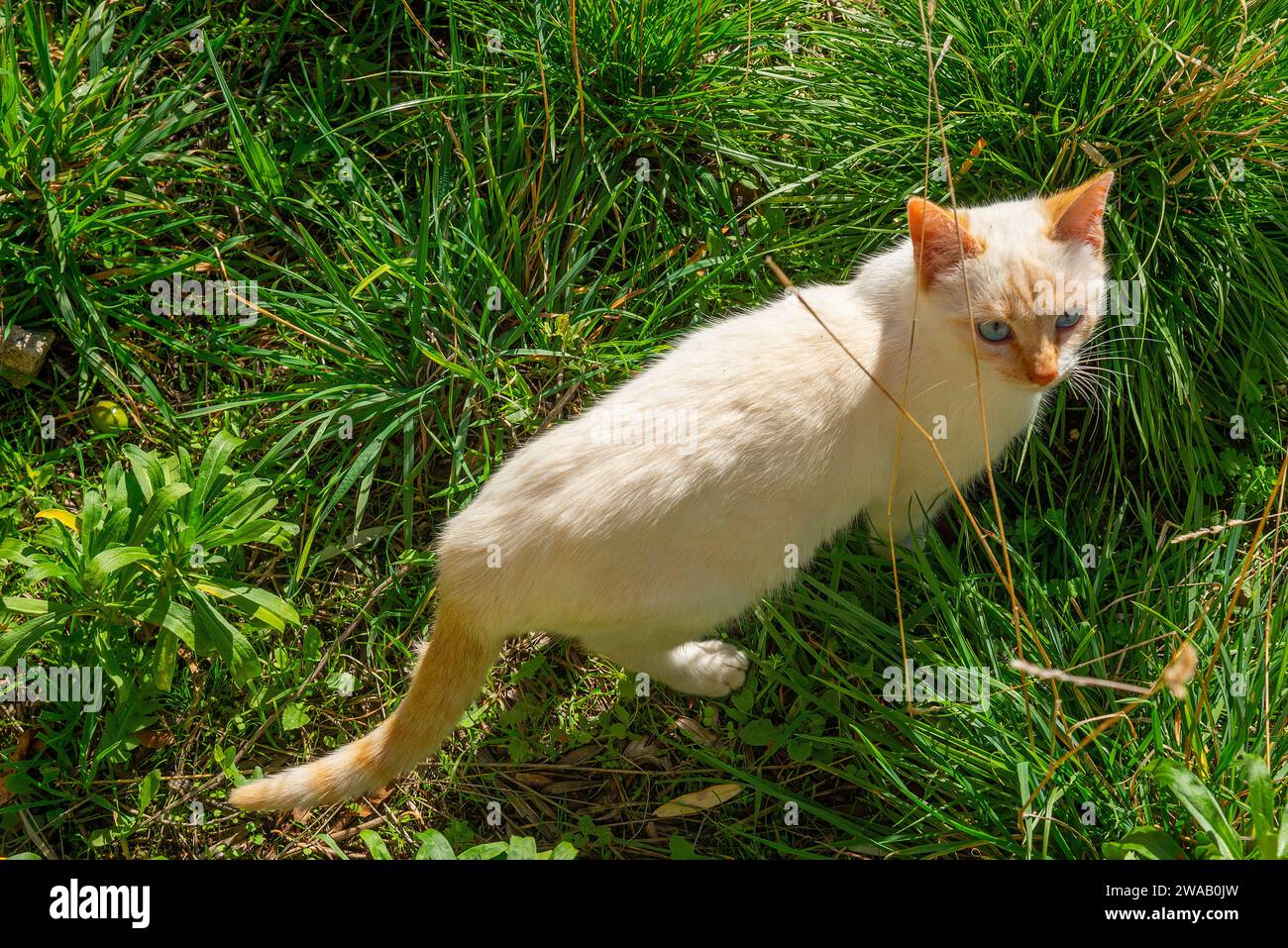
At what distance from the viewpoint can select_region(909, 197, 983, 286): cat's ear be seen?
7.80 feet

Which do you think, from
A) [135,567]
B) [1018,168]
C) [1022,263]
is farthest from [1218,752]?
[135,567]

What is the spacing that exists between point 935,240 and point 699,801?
179 centimetres

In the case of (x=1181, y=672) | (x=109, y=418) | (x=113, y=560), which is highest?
(x=109, y=418)

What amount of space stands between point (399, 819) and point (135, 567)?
1.09 m

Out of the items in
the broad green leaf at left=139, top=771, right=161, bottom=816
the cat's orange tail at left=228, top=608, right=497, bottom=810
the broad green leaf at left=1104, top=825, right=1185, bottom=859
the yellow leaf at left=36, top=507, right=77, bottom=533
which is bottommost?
the broad green leaf at left=1104, top=825, right=1185, bottom=859

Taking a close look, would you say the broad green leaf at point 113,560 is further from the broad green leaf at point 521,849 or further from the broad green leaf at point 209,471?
the broad green leaf at point 521,849

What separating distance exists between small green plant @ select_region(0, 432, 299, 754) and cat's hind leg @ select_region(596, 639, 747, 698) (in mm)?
1018

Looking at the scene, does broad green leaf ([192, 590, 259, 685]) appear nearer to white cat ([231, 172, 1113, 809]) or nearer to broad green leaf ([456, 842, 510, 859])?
white cat ([231, 172, 1113, 809])

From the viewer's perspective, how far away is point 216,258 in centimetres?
346

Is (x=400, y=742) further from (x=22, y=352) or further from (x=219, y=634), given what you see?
(x=22, y=352)

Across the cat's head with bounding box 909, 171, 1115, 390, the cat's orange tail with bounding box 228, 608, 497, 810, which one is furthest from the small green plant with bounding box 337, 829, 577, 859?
the cat's head with bounding box 909, 171, 1115, 390

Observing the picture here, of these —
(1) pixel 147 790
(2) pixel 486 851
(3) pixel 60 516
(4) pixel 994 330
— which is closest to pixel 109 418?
(3) pixel 60 516

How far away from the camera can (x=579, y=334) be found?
333cm

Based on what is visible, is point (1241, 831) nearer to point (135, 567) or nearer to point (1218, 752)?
point (1218, 752)
